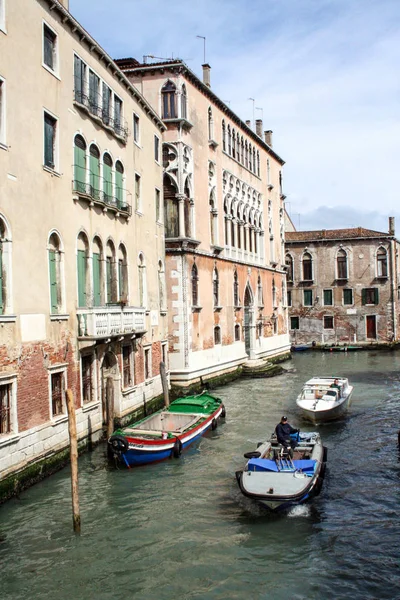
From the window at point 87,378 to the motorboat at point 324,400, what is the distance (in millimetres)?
6101

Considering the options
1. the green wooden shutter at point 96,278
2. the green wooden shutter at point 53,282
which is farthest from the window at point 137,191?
the green wooden shutter at point 53,282

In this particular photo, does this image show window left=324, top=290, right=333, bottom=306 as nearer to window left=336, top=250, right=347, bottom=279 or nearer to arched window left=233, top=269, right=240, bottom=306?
window left=336, top=250, right=347, bottom=279

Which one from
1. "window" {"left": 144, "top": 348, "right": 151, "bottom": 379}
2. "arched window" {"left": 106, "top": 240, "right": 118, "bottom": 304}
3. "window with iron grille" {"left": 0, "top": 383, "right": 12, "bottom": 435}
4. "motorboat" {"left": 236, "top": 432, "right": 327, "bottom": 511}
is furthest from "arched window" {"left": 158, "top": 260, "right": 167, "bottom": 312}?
"window with iron grille" {"left": 0, "top": 383, "right": 12, "bottom": 435}

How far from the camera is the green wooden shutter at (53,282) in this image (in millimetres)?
12414

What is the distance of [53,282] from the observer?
12.5m

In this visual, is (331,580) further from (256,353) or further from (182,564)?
(256,353)

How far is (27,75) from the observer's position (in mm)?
11367

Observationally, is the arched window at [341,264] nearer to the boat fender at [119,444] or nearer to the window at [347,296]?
the window at [347,296]

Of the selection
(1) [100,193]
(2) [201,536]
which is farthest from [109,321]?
(2) [201,536]

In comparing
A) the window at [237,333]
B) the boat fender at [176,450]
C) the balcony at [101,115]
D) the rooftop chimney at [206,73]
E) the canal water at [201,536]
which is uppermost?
the rooftop chimney at [206,73]

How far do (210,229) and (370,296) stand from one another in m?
21.5

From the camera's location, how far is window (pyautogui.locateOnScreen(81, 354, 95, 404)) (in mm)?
13977

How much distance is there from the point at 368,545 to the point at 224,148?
67.9 ft

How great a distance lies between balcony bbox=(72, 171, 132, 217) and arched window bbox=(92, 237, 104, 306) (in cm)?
92
